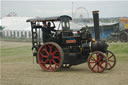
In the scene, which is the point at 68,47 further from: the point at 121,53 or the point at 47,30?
the point at 121,53

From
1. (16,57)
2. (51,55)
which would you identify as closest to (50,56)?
(51,55)

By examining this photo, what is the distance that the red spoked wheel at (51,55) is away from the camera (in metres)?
8.44

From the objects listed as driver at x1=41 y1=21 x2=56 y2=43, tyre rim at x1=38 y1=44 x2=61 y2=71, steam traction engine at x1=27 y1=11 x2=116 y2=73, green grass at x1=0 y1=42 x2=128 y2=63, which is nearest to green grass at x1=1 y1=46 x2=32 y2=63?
green grass at x1=0 y1=42 x2=128 y2=63

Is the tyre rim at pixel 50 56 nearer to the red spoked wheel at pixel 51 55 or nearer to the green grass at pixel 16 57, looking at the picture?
the red spoked wheel at pixel 51 55

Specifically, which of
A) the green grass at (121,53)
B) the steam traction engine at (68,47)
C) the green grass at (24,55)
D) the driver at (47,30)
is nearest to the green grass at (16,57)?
the green grass at (24,55)

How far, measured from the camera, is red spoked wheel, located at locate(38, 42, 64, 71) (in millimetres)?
8438

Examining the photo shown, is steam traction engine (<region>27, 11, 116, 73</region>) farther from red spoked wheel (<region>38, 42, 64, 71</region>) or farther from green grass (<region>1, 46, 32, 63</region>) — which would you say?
green grass (<region>1, 46, 32, 63</region>)

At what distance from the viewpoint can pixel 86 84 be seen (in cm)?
614

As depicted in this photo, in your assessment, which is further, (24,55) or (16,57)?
(24,55)

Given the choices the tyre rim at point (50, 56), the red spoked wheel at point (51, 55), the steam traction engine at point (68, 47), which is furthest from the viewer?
the tyre rim at point (50, 56)

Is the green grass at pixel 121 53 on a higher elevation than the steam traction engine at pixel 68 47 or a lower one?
lower

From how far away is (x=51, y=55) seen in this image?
Result: 8.77 m

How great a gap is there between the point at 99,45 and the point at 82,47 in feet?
2.05

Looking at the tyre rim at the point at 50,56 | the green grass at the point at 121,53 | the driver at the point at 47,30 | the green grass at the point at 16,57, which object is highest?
the driver at the point at 47,30
